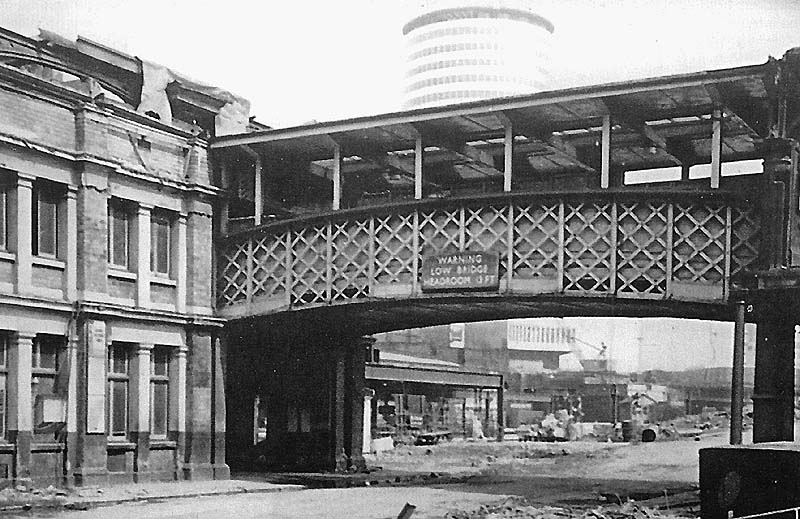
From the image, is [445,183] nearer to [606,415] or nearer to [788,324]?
[788,324]

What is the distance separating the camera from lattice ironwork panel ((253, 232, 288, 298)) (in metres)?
19.4

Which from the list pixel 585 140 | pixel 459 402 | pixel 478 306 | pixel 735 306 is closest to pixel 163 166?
pixel 478 306

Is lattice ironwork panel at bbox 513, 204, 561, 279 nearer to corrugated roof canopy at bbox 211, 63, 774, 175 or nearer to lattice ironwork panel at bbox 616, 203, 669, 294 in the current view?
lattice ironwork panel at bbox 616, 203, 669, 294

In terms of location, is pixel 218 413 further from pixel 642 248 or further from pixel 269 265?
pixel 642 248

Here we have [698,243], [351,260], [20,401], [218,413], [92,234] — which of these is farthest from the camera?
[218,413]

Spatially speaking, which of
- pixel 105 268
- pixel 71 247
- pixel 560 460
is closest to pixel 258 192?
pixel 105 268

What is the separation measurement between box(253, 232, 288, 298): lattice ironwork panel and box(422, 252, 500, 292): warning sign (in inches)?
125

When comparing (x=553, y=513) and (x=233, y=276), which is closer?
(x=553, y=513)

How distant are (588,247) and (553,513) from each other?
14.9ft

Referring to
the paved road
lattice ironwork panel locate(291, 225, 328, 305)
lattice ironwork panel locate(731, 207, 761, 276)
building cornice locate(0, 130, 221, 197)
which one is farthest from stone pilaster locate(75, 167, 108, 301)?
lattice ironwork panel locate(731, 207, 761, 276)

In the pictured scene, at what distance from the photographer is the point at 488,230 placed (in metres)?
17.5

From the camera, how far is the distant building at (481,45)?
11.1 meters

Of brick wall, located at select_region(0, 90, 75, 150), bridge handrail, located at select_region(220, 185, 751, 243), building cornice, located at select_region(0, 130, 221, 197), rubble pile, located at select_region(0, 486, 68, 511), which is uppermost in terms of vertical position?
brick wall, located at select_region(0, 90, 75, 150)

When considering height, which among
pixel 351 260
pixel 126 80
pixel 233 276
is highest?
pixel 126 80
